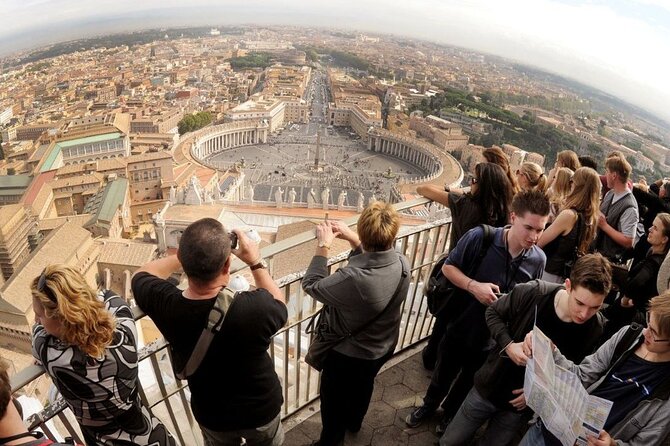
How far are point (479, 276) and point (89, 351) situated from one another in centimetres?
168

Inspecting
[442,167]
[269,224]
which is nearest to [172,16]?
[442,167]

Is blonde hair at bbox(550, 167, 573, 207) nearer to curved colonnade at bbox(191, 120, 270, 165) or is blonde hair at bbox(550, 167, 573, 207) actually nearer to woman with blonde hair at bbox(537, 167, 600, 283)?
woman with blonde hair at bbox(537, 167, 600, 283)

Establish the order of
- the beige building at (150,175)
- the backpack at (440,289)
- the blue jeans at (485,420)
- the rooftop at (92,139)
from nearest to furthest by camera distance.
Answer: the blue jeans at (485,420) < the backpack at (440,289) < the beige building at (150,175) < the rooftop at (92,139)

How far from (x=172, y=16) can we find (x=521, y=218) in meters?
186

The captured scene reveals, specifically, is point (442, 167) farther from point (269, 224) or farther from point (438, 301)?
point (438, 301)

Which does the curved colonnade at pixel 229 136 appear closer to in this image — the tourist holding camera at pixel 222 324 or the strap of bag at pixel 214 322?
the tourist holding camera at pixel 222 324

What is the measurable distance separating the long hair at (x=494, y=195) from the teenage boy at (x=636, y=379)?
33.3 inches

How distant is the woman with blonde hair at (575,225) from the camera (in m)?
2.31

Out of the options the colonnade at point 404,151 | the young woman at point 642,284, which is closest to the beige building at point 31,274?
the young woman at point 642,284

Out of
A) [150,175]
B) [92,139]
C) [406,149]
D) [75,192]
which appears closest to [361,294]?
[75,192]

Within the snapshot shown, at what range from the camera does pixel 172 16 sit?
158375 millimetres

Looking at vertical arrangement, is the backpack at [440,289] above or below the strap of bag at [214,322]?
below

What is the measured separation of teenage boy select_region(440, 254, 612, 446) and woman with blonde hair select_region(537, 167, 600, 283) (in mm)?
720

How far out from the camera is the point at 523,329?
69.9 inches
